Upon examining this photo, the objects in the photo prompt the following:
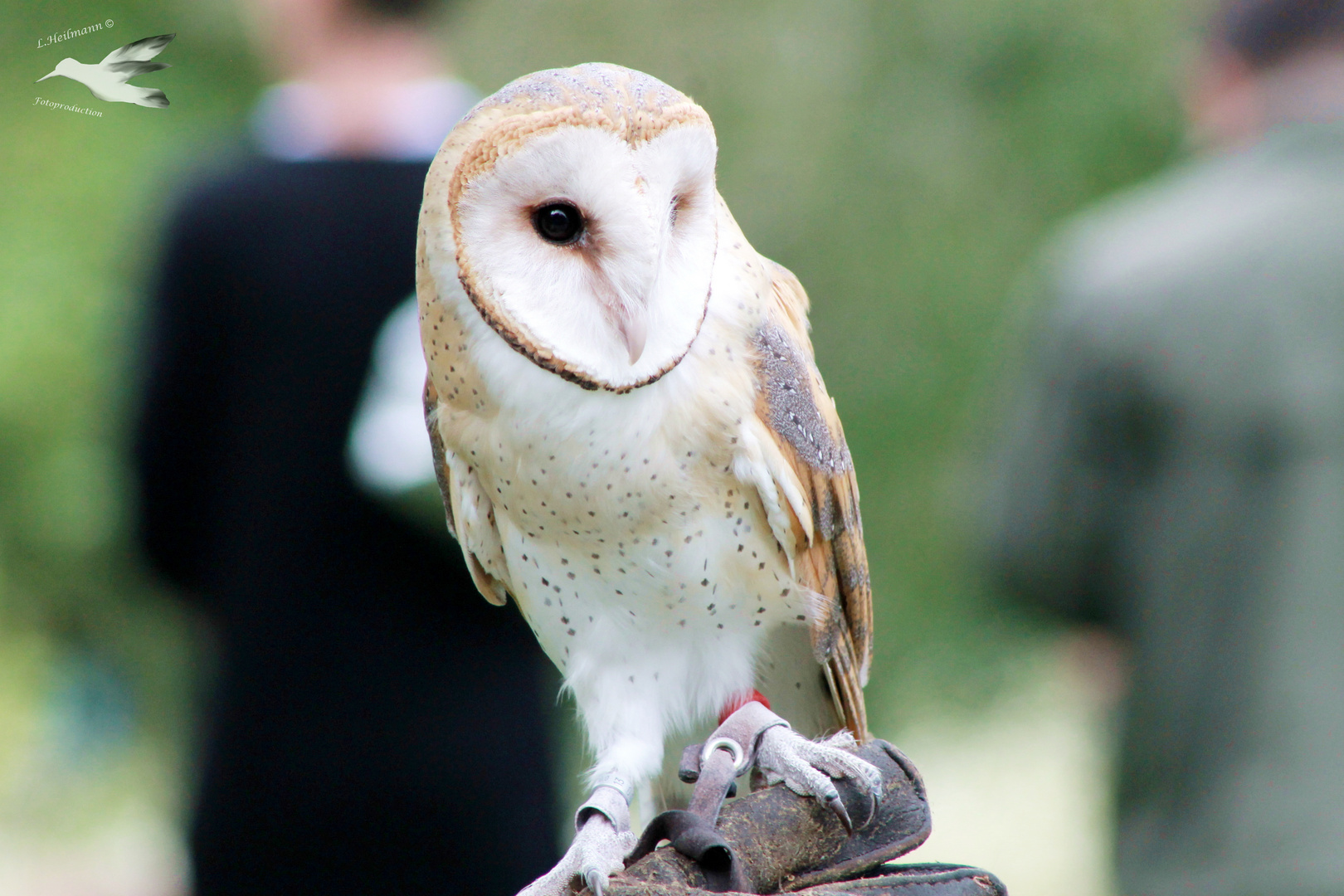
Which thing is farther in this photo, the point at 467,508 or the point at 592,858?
the point at 467,508

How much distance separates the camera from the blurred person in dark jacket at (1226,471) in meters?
2.14

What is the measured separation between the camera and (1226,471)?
224 cm

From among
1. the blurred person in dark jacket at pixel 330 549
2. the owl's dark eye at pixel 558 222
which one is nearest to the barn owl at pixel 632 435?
the owl's dark eye at pixel 558 222

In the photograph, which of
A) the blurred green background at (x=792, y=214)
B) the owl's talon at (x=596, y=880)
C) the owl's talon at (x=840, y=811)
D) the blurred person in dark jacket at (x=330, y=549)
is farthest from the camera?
the blurred green background at (x=792, y=214)

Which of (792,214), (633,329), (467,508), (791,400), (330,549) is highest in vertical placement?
(633,329)

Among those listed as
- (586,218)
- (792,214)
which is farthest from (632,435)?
(792,214)

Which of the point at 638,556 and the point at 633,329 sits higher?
the point at 633,329

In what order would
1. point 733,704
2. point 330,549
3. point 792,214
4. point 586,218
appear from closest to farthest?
point 586,218
point 733,704
point 330,549
point 792,214

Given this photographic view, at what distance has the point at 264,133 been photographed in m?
2.39

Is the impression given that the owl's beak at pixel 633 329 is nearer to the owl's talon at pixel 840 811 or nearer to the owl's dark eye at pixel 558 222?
the owl's dark eye at pixel 558 222

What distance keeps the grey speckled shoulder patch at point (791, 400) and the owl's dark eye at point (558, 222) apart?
10.8 inches

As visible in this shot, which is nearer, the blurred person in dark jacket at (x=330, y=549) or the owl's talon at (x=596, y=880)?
the owl's talon at (x=596, y=880)

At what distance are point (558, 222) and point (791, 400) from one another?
383 mm

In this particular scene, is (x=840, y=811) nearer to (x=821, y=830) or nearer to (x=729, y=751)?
(x=821, y=830)
